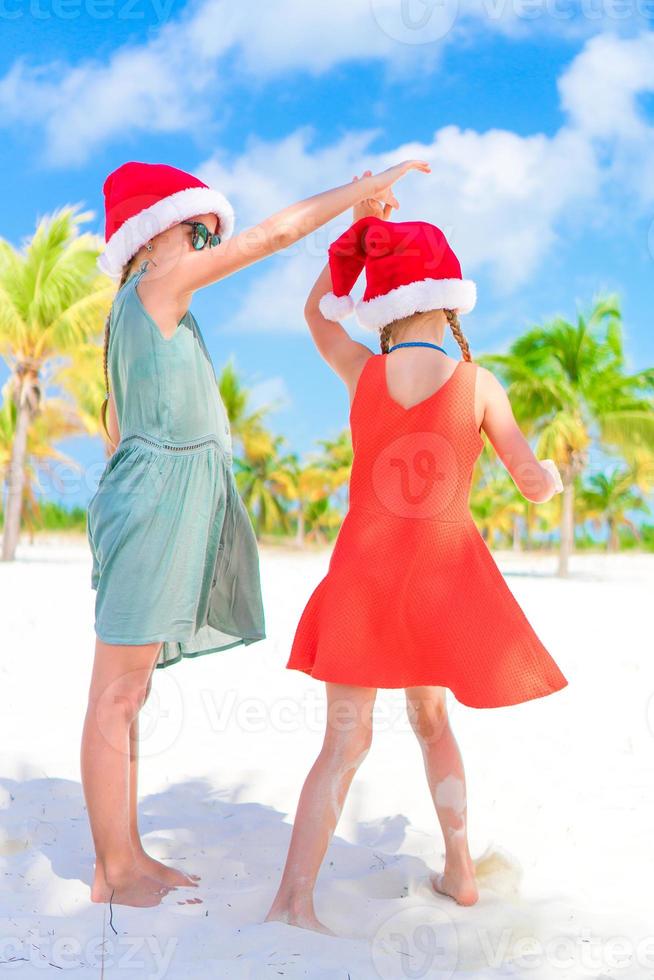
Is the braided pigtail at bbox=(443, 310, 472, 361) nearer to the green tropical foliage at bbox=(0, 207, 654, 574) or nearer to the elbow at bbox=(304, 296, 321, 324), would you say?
the elbow at bbox=(304, 296, 321, 324)

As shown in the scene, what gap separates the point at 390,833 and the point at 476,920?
69 cm

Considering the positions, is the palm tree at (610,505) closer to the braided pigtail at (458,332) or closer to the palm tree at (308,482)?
the palm tree at (308,482)

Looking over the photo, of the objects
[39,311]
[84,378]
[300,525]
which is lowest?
[300,525]

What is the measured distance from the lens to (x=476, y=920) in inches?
86.4

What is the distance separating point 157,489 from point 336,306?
2.30 feet

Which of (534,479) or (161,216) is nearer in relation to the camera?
(534,479)

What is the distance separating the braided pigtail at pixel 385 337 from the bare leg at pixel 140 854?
112 cm

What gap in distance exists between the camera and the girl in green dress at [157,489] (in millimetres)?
2250

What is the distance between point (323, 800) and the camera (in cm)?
209

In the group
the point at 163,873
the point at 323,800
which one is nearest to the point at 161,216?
the point at 323,800

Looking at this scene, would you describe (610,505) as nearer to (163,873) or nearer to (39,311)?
(39,311)

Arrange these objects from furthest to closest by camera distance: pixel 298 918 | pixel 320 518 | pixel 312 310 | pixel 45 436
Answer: pixel 320 518 < pixel 45 436 < pixel 312 310 < pixel 298 918

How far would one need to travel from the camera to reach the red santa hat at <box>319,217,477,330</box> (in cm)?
227

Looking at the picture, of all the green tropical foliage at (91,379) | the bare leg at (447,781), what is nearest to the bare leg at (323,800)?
the bare leg at (447,781)
